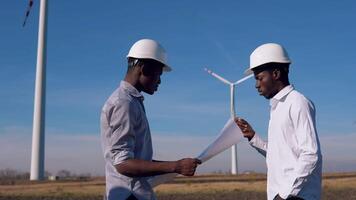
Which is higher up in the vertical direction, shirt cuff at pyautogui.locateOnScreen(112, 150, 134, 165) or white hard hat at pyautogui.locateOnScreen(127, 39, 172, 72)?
white hard hat at pyautogui.locateOnScreen(127, 39, 172, 72)

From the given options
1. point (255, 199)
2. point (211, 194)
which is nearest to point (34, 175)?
point (211, 194)

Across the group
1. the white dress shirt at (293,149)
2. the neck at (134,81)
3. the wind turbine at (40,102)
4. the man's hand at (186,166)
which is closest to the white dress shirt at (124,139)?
the neck at (134,81)

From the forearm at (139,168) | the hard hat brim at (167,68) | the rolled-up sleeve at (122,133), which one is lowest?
the forearm at (139,168)

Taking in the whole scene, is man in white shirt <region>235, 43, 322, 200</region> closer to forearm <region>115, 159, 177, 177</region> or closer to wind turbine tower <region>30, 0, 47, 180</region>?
forearm <region>115, 159, 177, 177</region>

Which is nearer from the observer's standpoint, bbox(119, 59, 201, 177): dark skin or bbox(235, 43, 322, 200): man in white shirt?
bbox(119, 59, 201, 177): dark skin

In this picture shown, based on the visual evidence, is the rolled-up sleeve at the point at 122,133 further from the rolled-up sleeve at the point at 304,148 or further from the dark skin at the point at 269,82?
the dark skin at the point at 269,82

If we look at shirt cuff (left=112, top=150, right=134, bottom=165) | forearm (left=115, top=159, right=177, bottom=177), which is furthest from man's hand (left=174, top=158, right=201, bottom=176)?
shirt cuff (left=112, top=150, right=134, bottom=165)

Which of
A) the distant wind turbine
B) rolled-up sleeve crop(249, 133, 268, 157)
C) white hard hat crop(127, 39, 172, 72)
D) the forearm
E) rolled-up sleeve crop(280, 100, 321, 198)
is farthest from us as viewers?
the distant wind turbine

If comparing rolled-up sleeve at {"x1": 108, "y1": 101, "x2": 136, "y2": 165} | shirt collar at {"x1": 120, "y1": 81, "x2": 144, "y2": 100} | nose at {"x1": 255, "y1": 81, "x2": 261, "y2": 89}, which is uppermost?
nose at {"x1": 255, "y1": 81, "x2": 261, "y2": 89}

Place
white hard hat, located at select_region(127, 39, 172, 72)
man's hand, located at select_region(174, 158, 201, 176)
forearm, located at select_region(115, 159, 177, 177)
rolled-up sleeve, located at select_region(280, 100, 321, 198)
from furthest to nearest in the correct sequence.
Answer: rolled-up sleeve, located at select_region(280, 100, 321, 198) → white hard hat, located at select_region(127, 39, 172, 72) → man's hand, located at select_region(174, 158, 201, 176) → forearm, located at select_region(115, 159, 177, 177)

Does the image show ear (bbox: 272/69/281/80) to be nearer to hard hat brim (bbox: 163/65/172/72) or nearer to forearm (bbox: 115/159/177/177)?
hard hat brim (bbox: 163/65/172/72)

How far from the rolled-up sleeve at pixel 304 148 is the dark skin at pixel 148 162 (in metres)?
1.06

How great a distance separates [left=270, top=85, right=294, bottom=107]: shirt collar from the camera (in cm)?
671

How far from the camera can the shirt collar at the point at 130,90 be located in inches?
228
